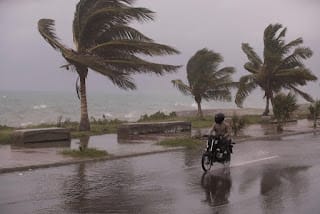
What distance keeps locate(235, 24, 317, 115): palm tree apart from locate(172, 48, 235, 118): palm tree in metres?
1.42

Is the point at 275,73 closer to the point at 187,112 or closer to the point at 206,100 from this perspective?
the point at 206,100

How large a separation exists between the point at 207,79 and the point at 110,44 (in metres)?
12.6

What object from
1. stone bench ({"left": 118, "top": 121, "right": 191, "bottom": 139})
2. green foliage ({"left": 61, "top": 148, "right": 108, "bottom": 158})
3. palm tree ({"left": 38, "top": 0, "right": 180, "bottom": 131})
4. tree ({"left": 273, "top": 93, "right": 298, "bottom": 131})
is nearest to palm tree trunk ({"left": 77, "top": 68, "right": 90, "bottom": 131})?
palm tree ({"left": 38, "top": 0, "right": 180, "bottom": 131})

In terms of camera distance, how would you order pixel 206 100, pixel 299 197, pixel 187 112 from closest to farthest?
pixel 299 197, pixel 206 100, pixel 187 112

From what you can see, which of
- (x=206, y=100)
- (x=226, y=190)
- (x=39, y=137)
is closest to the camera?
(x=226, y=190)

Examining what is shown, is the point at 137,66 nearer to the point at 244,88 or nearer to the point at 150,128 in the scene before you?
the point at 150,128

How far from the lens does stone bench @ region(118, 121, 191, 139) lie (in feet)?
75.3

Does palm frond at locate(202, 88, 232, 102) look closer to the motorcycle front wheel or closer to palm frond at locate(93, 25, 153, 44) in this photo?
palm frond at locate(93, 25, 153, 44)

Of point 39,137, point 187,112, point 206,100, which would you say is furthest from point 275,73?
point 39,137

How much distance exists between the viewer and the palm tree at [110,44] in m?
22.8

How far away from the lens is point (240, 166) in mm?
14969

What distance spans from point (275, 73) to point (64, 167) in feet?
78.6

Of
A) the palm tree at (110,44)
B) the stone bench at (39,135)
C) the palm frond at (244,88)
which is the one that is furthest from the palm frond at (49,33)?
the palm frond at (244,88)

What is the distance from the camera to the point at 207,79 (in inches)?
1363
